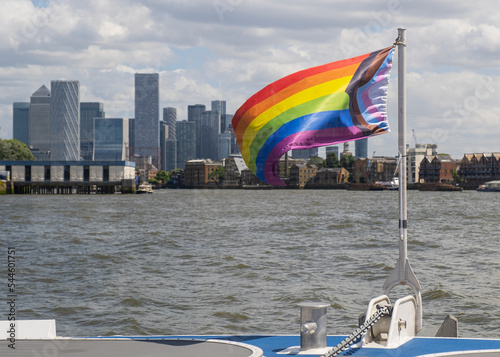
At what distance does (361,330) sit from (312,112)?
3683 mm

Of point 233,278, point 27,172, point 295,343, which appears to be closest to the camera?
point 295,343

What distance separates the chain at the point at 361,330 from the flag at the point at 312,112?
2597 millimetres

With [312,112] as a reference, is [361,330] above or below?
below

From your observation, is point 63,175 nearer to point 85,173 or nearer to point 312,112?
point 85,173

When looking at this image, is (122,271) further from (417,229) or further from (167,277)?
(417,229)

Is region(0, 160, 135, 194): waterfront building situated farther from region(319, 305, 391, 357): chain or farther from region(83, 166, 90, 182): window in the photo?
region(319, 305, 391, 357): chain

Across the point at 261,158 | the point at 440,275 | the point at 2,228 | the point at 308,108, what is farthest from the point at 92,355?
the point at 2,228

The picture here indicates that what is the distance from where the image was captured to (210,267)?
1188 inches

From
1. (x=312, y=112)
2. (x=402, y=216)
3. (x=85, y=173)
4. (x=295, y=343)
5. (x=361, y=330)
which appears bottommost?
→ (x=295, y=343)

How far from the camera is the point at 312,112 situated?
11.3 m

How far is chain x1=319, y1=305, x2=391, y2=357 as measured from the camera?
333 inches

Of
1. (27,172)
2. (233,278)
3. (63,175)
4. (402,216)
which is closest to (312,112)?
(402,216)

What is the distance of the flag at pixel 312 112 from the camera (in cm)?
1122

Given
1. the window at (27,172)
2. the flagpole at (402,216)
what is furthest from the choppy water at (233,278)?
the window at (27,172)
